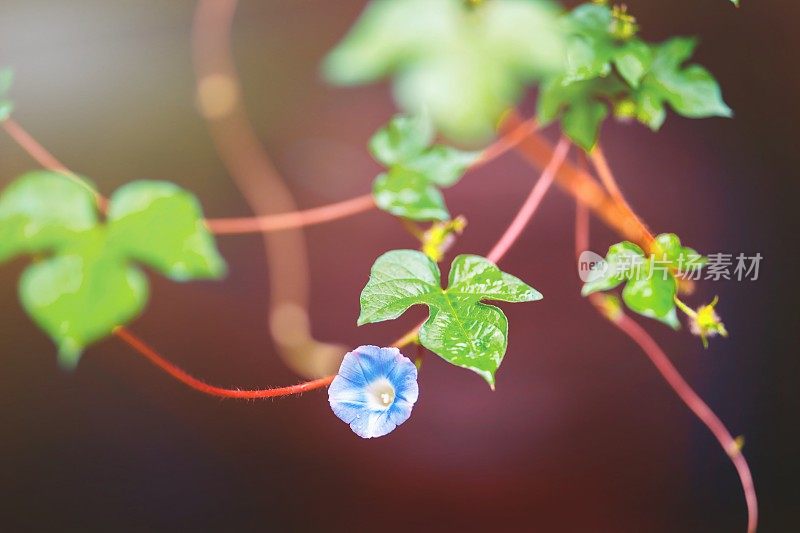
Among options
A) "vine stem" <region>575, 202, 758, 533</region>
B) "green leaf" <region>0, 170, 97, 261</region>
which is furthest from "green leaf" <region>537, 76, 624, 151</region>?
"green leaf" <region>0, 170, 97, 261</region>

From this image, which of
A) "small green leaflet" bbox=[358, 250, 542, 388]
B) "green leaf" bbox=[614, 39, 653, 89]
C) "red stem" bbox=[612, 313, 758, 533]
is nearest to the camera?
"small green leaflet" bbox=[358, 250, 542, 388]

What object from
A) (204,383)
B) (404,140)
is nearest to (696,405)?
(404,140)

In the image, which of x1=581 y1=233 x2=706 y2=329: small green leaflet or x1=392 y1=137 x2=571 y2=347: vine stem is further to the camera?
x1=392 y1=137 x2=571 y2=347: vine stem

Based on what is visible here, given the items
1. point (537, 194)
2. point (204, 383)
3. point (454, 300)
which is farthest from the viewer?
point (537, 194)

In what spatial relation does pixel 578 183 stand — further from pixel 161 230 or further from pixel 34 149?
pixel 34 149

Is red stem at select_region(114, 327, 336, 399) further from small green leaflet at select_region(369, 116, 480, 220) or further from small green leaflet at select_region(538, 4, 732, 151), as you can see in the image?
small green leaflet at select_region(538, 4, 732, 151)

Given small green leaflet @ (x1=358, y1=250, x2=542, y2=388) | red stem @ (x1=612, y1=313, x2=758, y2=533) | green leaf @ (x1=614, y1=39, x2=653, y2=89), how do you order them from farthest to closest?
red stem @ (x1=612, y1=313, x2=758, y2=533), green leaf @ (x1=614, y1=39, x2=653, y2=89), small green leaflet @ (x1=358, y1=250, x2=542, y2=388)

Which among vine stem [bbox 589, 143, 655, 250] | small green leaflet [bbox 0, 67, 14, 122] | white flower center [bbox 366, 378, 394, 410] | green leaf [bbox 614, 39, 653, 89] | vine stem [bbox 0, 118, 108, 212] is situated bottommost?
white flower center [bbox 366, 378, 394, 410]
